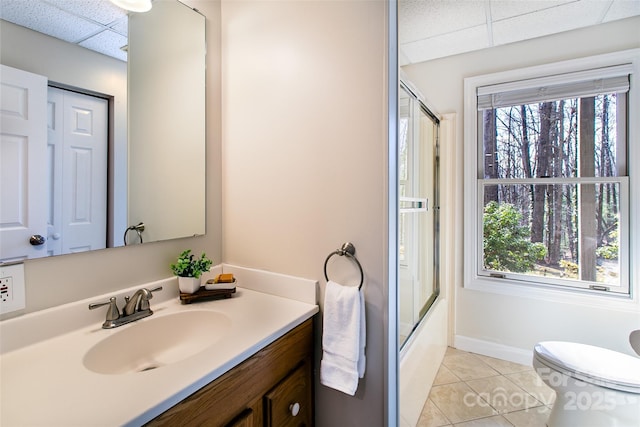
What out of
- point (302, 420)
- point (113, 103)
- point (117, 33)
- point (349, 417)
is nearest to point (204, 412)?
point (302, 420)

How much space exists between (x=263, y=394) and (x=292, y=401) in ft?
0.56

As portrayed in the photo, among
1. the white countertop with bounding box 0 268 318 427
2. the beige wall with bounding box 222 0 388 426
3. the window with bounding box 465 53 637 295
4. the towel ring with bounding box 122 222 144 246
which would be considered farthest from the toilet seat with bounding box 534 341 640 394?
the towel ring with bounding box 122 222 144 246

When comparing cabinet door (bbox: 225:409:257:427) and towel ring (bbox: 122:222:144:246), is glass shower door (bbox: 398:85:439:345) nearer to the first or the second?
cabinet door (bbox: 225:409:257:427)

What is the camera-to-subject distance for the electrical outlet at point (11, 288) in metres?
0.75

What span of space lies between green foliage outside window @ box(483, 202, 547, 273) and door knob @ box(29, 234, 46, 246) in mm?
2520

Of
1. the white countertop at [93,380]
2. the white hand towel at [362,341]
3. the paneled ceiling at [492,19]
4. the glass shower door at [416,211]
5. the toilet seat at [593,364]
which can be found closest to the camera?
the white countertop at [93,380]

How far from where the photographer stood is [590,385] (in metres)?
1.26

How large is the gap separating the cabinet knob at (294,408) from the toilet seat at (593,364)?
1.31m

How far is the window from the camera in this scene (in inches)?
68.5

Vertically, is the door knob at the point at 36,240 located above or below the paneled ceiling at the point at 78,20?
below

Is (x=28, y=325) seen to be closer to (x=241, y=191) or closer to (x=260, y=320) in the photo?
(x=260, y=320)

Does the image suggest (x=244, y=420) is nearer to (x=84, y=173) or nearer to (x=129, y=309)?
(x=129, y=309)

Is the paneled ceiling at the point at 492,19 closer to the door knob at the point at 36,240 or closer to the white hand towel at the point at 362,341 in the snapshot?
the white hand towel at the point at 362,341

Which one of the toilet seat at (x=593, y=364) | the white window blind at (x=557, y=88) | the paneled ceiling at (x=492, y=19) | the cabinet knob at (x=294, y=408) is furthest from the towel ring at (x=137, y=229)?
the white window blind at (x=557, y=88)
